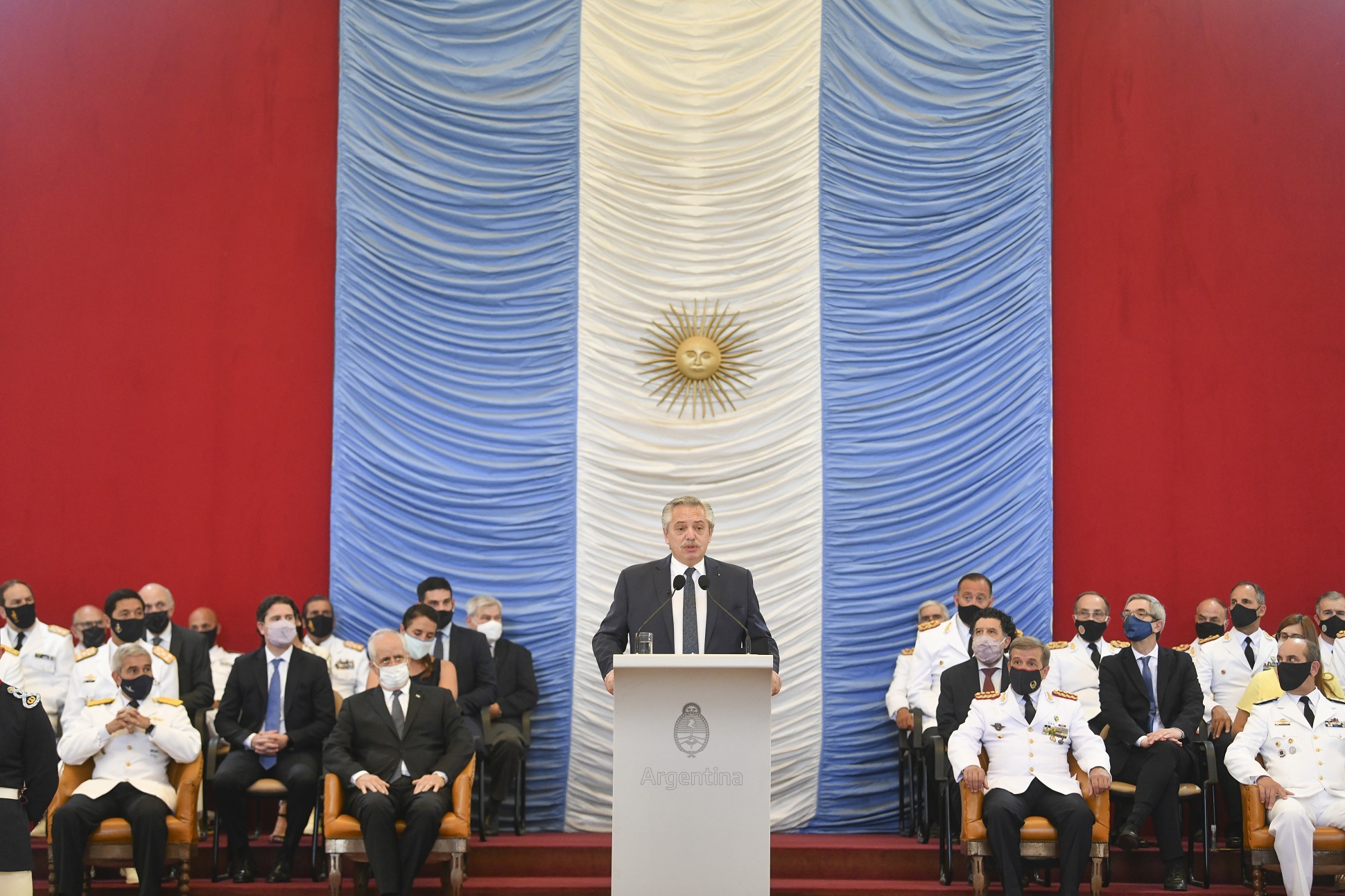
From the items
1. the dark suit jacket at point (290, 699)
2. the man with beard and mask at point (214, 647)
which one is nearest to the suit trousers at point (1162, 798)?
the dark suit jacket at point (290, 699)

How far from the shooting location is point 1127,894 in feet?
19.5

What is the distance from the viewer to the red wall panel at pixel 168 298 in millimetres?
7824

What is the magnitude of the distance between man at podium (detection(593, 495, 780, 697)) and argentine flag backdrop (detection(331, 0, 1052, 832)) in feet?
9.31

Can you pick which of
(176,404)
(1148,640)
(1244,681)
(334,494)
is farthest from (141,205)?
(1244,681)

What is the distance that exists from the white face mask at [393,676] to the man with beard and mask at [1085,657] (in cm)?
314

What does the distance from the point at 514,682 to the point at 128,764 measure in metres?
2.03

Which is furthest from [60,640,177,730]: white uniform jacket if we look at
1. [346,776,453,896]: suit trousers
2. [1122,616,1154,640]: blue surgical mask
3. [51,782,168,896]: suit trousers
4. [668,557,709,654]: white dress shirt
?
[1122,616,1154,640]: blue surgical mask

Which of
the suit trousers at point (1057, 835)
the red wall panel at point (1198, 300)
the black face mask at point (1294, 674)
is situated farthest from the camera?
the red wall panel at point (1198, 300)

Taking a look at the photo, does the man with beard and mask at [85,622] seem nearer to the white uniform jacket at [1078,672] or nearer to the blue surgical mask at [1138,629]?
the white uniform jacket at [1078,672]

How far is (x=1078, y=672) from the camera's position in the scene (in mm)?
6863

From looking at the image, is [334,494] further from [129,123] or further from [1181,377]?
[1181,377]

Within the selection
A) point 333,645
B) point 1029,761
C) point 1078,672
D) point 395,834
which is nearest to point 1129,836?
point 1029,761

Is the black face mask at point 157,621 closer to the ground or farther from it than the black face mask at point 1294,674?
farther from it

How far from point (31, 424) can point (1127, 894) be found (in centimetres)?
631
